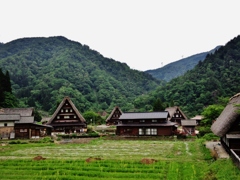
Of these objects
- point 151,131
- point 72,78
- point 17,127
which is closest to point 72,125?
point 17,127

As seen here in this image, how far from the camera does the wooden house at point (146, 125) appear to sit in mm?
41719

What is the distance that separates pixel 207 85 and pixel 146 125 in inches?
1995

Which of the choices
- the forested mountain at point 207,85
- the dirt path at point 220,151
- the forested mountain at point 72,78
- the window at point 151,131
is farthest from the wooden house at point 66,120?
the forested mountain at point 72,78

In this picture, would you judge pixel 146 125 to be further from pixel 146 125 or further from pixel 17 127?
pixel 17 127

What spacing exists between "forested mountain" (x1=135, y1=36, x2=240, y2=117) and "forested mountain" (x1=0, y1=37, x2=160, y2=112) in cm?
2159

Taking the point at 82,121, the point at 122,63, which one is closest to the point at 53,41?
the point at 122,63

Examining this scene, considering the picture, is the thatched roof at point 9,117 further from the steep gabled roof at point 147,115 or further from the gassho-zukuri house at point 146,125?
the steep gabled roof at point 147,115

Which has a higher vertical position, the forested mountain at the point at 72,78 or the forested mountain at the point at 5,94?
the forested mountain at the point at 72,78

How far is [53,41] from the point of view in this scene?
19738 centimetres

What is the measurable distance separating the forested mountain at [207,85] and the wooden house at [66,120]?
3851cm

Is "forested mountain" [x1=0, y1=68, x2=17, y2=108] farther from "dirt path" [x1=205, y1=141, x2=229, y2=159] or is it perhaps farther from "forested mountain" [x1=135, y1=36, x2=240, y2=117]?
"forested mountain" [x1=135, y1=36, x2=240, y2=117]

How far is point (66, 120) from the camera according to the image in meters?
49.0

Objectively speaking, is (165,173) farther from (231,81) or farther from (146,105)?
(146,105)

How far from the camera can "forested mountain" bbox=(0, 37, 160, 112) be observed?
105 metres
